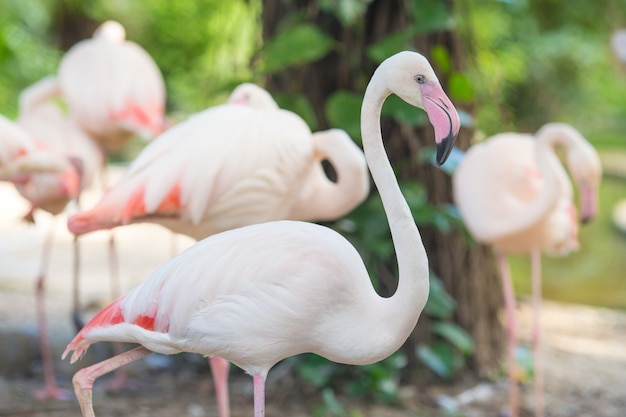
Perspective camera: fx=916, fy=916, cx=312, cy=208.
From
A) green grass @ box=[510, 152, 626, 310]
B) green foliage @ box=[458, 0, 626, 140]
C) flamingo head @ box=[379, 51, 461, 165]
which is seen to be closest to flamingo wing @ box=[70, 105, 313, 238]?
flamingo head @ box=[379, 51, 461, 165]

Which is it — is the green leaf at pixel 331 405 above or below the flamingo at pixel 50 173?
below

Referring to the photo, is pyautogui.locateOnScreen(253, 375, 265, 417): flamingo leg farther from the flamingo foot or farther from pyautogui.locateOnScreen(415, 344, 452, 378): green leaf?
pyautogui.locateOnScreen(415, 344, 452, 378): green leaf

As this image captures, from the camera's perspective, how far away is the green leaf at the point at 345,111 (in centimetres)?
371

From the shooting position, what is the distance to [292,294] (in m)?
2.16

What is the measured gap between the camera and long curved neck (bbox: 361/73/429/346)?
2.16 m

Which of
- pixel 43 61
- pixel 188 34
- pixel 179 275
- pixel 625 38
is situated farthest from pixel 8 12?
pixel 179 275

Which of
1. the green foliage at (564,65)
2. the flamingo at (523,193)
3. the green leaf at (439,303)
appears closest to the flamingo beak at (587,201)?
the flamingo at (523,193)

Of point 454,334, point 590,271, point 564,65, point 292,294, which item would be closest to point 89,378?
point 292,294

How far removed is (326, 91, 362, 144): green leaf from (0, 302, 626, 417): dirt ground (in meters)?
1.07

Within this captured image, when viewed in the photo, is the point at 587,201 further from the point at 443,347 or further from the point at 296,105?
the point at 296,105

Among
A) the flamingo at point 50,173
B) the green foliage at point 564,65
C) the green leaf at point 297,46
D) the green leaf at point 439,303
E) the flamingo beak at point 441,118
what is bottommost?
the green foliage at point 564,65

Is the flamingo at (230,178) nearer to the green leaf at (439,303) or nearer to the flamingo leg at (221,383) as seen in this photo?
the flamingo leg at (221,383)

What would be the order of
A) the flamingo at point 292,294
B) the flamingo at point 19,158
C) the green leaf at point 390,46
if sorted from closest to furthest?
the flamingo at point 292,294, the flamingo at point 19,158, the green leaf at point 390,46

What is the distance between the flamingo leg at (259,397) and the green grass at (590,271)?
213 inches
